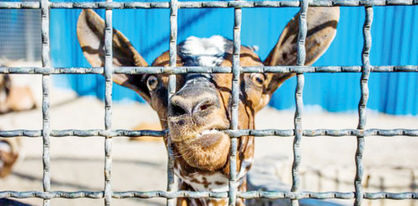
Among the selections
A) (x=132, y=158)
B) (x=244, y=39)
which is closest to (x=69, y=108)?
(x=132, y=158)

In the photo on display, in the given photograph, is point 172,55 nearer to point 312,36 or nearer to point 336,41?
point 312,36

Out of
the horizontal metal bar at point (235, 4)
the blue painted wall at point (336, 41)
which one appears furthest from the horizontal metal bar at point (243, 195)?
→ the blue painted wall at point (336, 41)

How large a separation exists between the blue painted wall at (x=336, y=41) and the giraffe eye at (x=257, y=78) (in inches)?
317

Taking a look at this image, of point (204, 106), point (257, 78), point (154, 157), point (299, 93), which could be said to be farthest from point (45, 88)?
point (154, 157)

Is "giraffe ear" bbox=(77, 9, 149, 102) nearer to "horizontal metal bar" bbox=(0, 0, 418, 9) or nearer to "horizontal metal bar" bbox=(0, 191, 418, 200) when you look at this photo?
"horizontal metal bar" bbox=(0, 0, 418, 9)

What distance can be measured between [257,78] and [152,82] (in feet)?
2.25

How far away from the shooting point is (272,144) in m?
9.39

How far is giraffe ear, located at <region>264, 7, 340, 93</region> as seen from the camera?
7.75 ft

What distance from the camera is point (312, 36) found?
2.51 metres

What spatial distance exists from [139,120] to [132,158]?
2.65 m

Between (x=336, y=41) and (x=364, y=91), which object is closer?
(x=364, y=91)

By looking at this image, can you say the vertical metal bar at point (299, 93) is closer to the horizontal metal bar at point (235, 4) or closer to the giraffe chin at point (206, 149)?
the horizontal metal bar at point (235, 4)

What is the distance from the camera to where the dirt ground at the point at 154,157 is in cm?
530

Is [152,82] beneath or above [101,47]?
beneath
